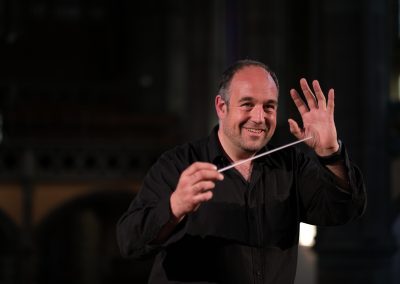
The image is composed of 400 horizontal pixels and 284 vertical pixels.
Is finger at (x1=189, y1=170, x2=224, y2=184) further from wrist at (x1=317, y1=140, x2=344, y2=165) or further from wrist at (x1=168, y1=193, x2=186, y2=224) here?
wrist at (x1=317, y1=140, x2=344, y2=165)

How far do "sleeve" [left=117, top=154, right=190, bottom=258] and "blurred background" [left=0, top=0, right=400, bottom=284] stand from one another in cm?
397

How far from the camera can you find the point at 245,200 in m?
2.42

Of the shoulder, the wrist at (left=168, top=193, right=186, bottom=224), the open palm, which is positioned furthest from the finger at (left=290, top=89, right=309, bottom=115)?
the wrist at (left=168, top=193, right=186, bottom=224)

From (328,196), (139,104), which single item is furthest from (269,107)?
(139,104)

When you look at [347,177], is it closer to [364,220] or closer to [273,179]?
[273,179]

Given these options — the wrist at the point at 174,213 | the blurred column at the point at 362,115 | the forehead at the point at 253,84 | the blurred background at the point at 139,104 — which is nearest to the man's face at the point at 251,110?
the forehead at the point at 253,84

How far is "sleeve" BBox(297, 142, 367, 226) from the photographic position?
2.43 m

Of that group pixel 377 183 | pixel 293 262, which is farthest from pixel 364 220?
pixel 293 262

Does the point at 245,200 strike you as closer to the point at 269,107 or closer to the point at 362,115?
the point at 269,107

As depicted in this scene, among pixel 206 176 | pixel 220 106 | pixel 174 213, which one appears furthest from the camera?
pixel 220 106

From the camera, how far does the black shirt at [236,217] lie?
2.36 meters

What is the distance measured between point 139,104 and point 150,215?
15.5 meters

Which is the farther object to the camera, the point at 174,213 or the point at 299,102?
the point at 299,102

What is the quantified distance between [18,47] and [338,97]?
967 centimetres
